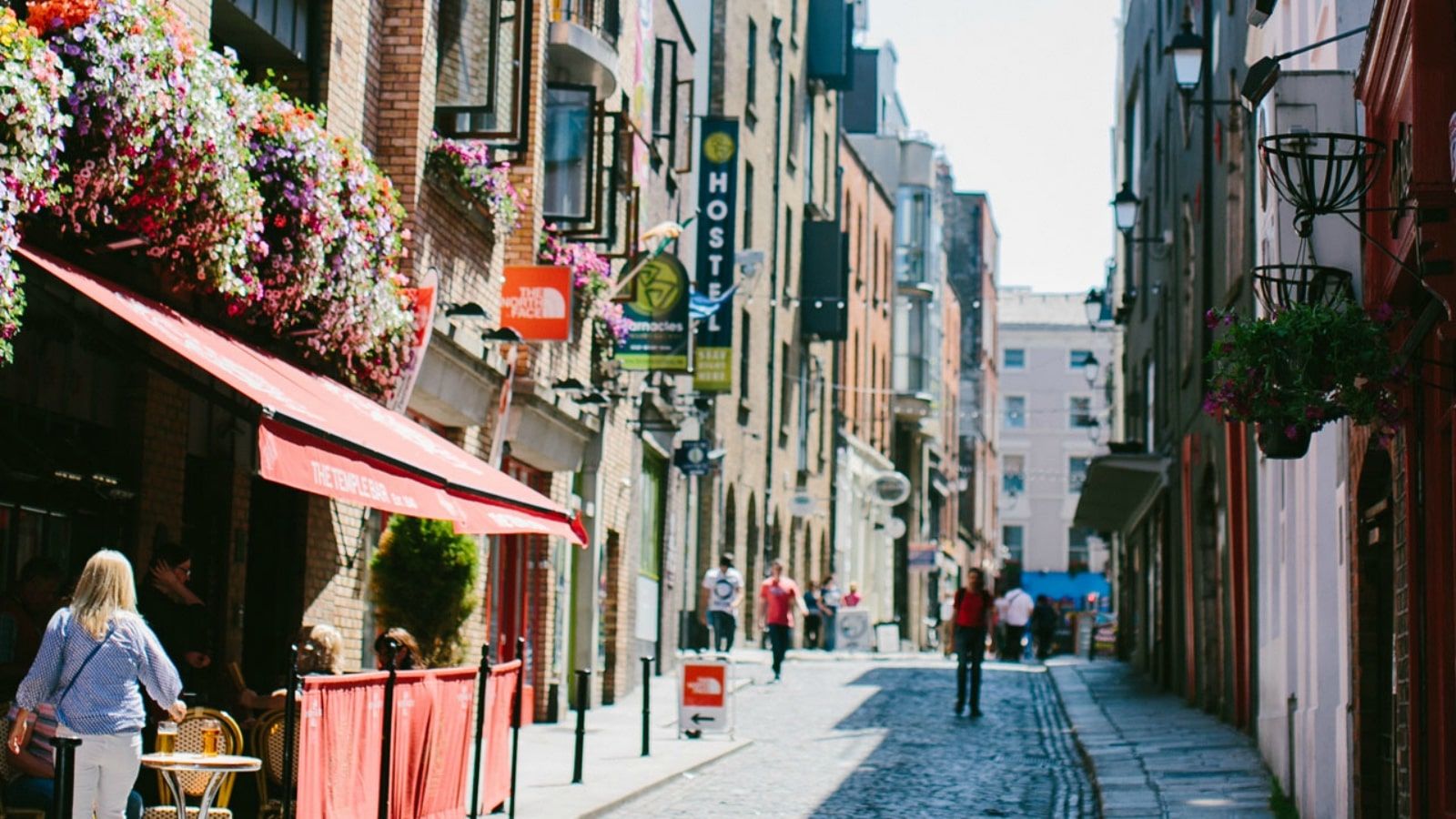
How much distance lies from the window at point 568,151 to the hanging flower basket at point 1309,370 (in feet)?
37.8

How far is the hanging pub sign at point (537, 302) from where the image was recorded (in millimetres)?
19266

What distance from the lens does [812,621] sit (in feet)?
141

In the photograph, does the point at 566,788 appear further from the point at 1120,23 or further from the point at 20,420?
the point at 1120,23

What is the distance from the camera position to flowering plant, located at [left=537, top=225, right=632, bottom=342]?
21.1 metres

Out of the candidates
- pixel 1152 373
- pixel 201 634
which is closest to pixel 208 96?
pixel 201 634

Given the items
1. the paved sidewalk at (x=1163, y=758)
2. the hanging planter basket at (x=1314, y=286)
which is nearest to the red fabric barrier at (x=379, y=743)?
the paved sidewalk at (x=1163, y=758)

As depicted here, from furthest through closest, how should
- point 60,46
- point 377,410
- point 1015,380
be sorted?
point 1015,380 → point 377,410 → point 60,46

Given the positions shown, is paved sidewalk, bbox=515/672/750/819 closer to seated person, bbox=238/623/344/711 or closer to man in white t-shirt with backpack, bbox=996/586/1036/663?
seated person, bbox=238/623/344/711

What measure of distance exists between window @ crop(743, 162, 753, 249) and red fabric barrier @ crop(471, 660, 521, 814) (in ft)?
79.5

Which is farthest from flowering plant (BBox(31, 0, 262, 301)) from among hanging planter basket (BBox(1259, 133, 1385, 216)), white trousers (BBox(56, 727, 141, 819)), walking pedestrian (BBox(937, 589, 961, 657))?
walking pedestrian (BBox(937, 589, 961, 657))

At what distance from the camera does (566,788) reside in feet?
49.7

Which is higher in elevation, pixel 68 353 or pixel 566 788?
pixel 68 353

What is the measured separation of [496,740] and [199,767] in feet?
13.7

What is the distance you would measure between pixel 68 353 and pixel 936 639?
53.3 metres
